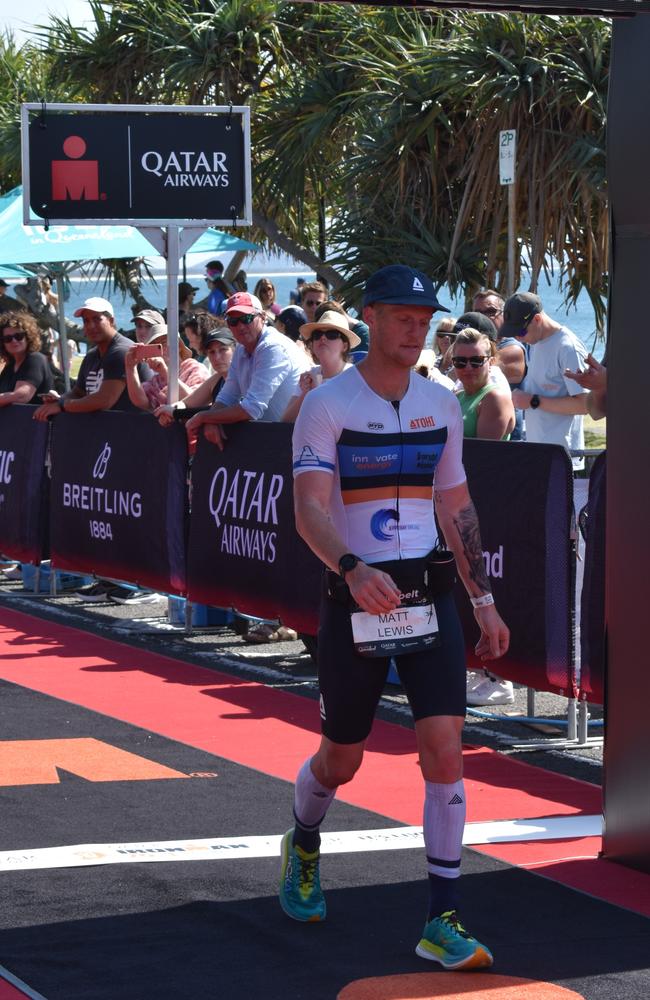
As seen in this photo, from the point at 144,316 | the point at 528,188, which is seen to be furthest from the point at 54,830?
the point at 528,188

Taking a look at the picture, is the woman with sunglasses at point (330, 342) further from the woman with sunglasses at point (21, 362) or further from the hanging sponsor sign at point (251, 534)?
the woman with sunglasses at point (21, 362)

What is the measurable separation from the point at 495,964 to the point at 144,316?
920cm

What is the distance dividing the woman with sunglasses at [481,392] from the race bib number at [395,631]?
400 cm

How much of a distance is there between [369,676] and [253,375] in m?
5.55

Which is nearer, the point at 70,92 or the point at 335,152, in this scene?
the point at 335,152

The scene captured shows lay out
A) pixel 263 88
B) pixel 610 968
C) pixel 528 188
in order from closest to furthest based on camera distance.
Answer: pixel 610 968 < pixel 528 188 < pixel 263 88

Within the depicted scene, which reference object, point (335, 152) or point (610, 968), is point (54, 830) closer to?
point (610, 968)

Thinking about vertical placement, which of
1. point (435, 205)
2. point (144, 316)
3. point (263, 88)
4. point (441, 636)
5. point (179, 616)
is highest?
point (263, 88)

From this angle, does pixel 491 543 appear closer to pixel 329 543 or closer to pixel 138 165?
pixel 329 543

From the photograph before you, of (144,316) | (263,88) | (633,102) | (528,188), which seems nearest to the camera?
(633,102)

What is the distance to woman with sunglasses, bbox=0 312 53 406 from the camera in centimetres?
1334

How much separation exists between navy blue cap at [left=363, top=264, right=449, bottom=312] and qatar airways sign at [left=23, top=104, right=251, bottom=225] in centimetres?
625

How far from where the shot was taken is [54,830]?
20.3 ft

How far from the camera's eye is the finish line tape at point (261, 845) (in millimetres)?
5797
